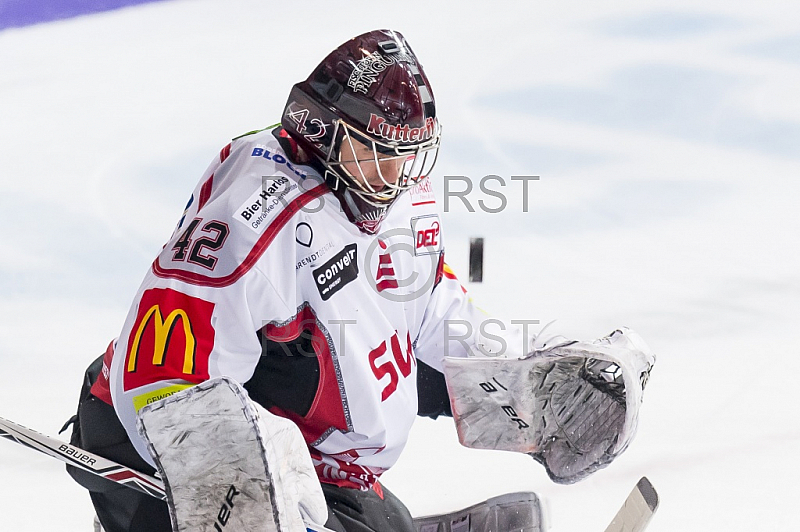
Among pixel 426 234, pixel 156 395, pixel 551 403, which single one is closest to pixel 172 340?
pixel 156 395

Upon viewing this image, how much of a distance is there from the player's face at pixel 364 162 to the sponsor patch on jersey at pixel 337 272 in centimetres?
14

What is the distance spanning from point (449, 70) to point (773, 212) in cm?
152

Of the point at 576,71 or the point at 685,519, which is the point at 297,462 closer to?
the point at 685,519

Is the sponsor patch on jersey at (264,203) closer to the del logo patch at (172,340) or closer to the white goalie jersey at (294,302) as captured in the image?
the white goalie jersey at (294,302)

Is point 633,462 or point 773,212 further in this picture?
point 773,212

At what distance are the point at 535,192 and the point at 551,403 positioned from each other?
203 cm

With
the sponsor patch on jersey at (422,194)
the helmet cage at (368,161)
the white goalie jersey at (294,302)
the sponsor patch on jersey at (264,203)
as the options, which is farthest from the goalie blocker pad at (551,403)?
→ the sponsor patch on jersey at (264,203)

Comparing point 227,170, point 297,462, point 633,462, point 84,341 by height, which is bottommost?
point 633,462

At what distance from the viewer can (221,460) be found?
1718 millimetres

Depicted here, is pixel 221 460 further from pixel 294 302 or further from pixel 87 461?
pixel 87 461

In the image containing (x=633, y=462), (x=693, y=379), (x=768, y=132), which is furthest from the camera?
(x=768, y=132)

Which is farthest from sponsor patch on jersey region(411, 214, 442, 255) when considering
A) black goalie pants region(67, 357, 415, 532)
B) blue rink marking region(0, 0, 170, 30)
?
blue rink marking region(0, 0, 170, 30)

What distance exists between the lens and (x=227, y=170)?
6.81 feet

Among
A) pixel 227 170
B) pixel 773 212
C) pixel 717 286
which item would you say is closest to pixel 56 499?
pixel 227 170
